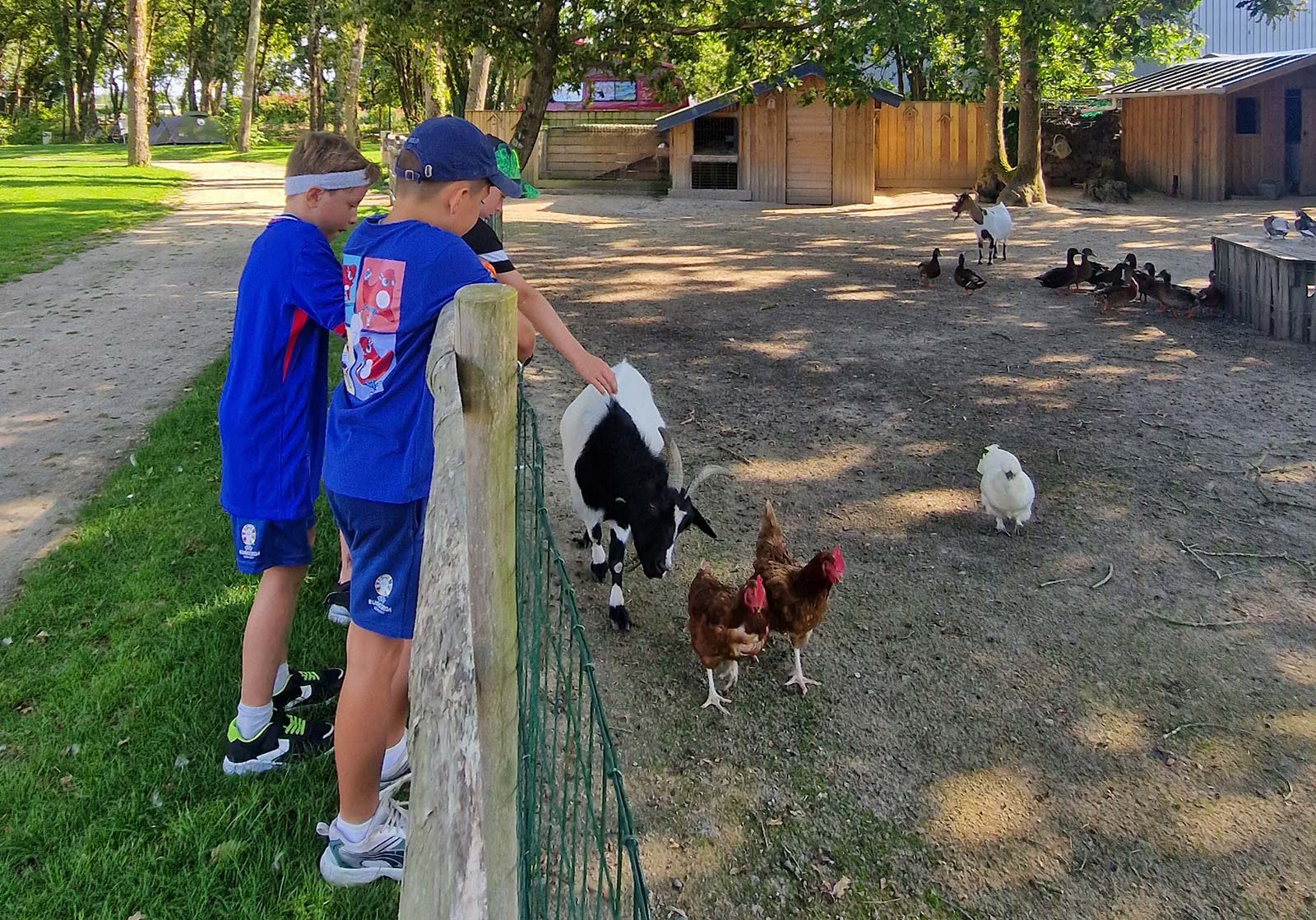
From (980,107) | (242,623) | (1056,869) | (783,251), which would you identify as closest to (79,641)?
(242,623)

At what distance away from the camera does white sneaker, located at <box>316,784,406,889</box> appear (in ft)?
9.22

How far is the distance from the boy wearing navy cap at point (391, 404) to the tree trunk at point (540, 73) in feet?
28.4

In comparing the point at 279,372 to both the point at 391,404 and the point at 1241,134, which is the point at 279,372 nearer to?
the point at 391,404

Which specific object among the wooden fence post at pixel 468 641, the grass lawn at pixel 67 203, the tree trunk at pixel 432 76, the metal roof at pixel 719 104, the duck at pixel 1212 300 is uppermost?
the tree trunk at pixel 432 76

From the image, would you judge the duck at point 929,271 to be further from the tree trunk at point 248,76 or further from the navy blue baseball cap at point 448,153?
the tree trunk at point 248,76

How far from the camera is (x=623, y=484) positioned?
4629 millimetres

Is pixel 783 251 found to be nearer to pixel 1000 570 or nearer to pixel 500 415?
pixel 1000 570

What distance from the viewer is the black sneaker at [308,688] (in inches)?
142

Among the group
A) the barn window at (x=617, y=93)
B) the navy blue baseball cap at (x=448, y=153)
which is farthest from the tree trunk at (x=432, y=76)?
the navy blue baseball cap at (x=448, y=153)

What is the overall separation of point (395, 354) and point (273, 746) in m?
1.56

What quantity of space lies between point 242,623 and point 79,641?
616 mm

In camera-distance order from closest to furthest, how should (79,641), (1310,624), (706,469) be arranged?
(79,641)
(1310,624)
(706,469)

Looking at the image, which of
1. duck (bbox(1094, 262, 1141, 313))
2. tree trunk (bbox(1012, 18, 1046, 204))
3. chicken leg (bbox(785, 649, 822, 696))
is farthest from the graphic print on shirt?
tree trunk (bbox(1012, 18, 1046, 204))

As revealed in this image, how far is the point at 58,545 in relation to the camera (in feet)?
16.6
